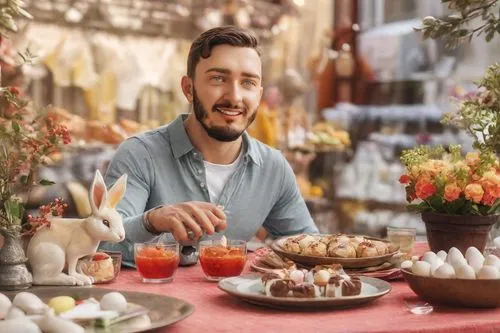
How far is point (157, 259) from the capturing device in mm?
1986

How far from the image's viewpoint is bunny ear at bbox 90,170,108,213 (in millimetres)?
1879

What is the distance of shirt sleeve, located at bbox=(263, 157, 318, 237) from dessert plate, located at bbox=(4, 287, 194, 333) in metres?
1.18

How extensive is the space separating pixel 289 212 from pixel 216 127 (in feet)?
1.63

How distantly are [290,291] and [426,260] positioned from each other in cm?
33

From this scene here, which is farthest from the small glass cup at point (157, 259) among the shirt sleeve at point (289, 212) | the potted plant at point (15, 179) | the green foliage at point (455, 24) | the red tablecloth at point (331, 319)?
the green foliage at point (455, 24)

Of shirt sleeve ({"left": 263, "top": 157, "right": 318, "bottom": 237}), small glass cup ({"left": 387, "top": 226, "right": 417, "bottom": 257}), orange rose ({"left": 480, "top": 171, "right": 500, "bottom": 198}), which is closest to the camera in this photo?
orange rose ({"left": 480, "top": 171, "right": 500, "bottom": 198})

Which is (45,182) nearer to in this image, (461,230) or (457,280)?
(457,280)

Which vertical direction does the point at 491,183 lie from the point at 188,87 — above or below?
below

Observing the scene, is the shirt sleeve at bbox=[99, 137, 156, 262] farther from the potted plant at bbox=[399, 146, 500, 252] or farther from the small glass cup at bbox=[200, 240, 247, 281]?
the potted plant at bbox=[399, 146, 500, 252]

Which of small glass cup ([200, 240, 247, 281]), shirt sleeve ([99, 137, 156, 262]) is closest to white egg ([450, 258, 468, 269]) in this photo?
small glass cup ([200, 240, 247, 281])

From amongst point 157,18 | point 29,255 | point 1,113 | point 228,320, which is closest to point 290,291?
point 228,320

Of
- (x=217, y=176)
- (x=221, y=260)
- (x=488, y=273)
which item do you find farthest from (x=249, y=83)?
(x=488, y=273)

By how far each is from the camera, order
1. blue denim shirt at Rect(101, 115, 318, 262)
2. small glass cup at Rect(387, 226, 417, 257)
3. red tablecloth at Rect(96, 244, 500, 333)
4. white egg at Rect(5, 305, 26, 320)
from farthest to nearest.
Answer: blue denim shirt at Rect(101, 115, 318, 262), small glass cup at Rect(387, 226, 417, 257), red tablecloth at Rect(96, 244, 500, 333), white egg at Rect(5, 305, 26, 320)

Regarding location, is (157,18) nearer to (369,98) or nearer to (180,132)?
(369,98)
